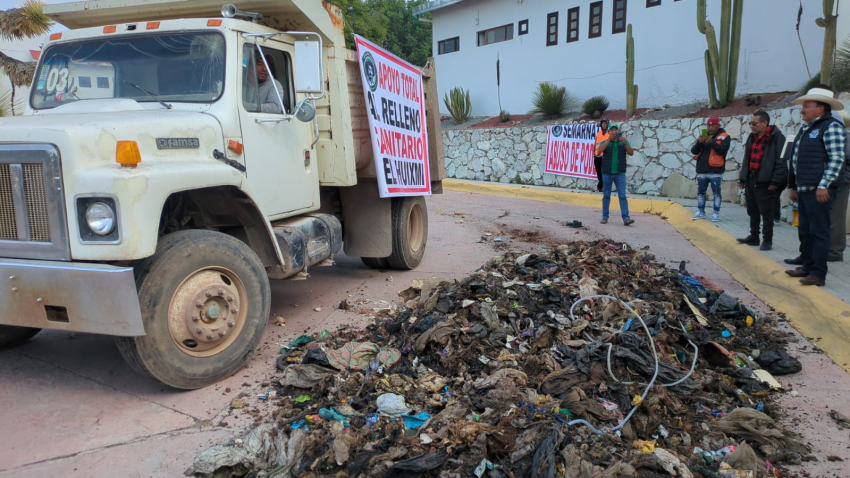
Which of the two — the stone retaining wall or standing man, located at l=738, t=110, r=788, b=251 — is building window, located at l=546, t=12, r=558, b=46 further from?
standing man, located at l=738, t=110, r=788, b=251

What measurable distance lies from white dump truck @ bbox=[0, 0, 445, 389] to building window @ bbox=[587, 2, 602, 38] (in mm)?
15260

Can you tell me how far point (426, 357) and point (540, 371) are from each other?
0.84 meters

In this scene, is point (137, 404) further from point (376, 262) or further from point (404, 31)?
point (404, 31)

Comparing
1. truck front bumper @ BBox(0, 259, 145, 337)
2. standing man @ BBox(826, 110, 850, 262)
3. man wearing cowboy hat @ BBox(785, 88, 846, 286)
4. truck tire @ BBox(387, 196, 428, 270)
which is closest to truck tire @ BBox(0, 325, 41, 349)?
truck front bumper @ BBox(0, 259, 145, 337)

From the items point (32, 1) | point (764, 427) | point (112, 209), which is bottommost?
point (764, 427)

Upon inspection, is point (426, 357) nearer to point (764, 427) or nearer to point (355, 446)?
point (355, 446)

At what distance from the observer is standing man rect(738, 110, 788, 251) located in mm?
7586

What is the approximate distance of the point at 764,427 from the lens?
3.38 meters

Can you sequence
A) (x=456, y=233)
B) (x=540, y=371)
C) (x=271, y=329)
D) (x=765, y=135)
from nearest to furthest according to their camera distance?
(x=540, y=371)
(x=271, y=329)
(x=765, y=135)
(x=456, y=233)

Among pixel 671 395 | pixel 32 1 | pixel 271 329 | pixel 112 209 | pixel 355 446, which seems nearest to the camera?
pixel 355 446

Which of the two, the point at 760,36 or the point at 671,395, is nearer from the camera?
the point at 671,395

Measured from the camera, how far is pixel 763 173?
7.66 meters

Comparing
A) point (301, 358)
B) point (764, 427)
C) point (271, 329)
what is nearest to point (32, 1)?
point (271, 329)

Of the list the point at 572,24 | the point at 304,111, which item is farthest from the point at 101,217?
the point at 572,24
